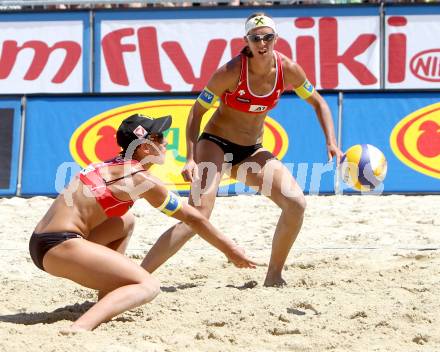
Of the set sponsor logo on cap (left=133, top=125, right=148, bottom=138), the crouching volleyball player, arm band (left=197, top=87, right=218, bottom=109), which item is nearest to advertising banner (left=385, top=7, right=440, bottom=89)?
arm band (left=197, top=87, right=218, bottom=109)

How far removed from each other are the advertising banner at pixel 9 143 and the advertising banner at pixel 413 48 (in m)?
4.11

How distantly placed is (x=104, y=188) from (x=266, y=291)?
1.36 metres

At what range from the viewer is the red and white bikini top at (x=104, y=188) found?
522 centimetres

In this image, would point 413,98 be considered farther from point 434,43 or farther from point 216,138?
point 216,138

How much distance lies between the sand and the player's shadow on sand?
1cm

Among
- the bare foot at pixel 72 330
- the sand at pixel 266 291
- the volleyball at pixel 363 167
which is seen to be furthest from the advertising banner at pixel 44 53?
the bare foot at pixel 72 330

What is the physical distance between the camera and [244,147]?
6332 mm

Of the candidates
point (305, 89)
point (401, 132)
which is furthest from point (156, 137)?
point (401, 132)

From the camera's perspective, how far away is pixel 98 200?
5230mm

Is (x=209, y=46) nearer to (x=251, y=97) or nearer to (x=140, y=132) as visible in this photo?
(x=251, y=97)

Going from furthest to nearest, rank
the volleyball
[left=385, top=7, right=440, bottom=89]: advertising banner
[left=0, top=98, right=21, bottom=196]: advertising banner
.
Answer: [left=385, top=7, right=440, bottom=89]: advertising banner → [left=0, top=98, right=21, bottom=196]: advertising banner → the volleyball

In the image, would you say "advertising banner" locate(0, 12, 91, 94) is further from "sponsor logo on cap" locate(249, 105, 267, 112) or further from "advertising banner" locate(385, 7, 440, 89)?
"sponsor logo on cap" locate(249, 105, 267, 112)

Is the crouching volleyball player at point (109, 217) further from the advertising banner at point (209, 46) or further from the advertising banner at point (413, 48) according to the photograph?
the advertising banner at point (413, 48)

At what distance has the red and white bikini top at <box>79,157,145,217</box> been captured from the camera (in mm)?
5219
